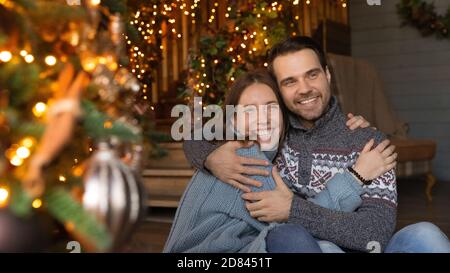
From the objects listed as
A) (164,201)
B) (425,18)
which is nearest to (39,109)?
(164,201)

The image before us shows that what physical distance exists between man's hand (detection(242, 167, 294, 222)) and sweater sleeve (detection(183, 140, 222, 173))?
186 millimetres

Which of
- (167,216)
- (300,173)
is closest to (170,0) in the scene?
(167,216)

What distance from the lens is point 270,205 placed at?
1429mm

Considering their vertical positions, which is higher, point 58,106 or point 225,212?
point 58,106

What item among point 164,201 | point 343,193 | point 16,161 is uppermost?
point 16,161

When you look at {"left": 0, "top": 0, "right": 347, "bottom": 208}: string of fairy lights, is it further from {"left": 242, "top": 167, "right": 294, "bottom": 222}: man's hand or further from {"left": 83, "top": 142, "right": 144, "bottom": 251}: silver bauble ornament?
{"left": 83, "top": 142, "right": 144, "bottom": 251}: silver bauble ornament

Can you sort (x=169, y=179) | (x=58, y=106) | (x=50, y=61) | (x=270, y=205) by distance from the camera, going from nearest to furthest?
1. (x=58, y=106)
2. (x=50, y=61)
3. (x=270, y=205)
4. (x=169, y=179)

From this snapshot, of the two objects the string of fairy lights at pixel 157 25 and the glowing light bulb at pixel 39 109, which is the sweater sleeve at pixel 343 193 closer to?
the glowing light bulb at pixel 39 109

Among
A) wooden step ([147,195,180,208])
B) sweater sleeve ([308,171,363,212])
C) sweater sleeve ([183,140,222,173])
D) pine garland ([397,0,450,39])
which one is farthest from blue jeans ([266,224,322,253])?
pine garland ([397,0,450,39])

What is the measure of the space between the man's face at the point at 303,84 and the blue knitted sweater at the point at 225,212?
25 centimetres

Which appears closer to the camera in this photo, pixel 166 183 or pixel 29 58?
pixel 29 58

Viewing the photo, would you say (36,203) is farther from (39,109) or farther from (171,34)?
(171,34)

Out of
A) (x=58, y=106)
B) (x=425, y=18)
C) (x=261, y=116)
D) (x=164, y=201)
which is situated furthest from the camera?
(x=425, y=18)

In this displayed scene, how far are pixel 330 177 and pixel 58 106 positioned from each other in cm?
102
